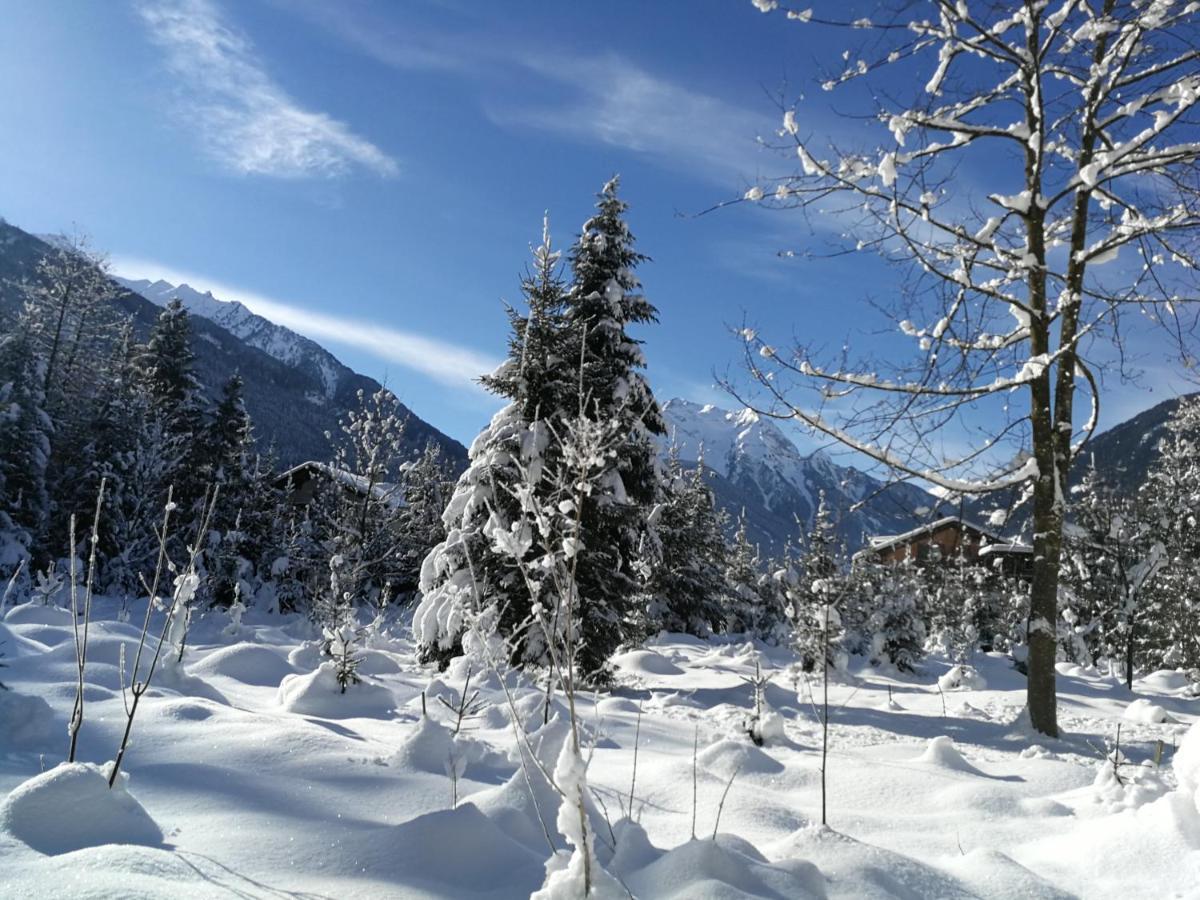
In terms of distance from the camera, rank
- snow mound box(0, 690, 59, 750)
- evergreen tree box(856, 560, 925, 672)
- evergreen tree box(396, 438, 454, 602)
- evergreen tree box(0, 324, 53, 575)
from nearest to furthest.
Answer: snow mound box(0, 690, 59, 750), evergreen tree box(856, 560, 925, 672), evergreen tree box(0, 324, 53, 575), evergreen tree box(396, 438, 454, 602)

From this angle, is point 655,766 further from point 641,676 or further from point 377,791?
point 641,676

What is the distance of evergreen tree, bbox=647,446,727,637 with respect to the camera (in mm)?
23703

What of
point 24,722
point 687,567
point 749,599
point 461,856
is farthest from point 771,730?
point 749,599

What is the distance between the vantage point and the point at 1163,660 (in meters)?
20.6

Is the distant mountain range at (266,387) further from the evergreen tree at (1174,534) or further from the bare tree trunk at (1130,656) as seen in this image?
the bare tree trunk at (1130,656)

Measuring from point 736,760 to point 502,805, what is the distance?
3107 millimetres

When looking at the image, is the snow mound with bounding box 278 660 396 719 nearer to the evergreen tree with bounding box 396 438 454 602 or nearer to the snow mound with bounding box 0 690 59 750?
the snow mound with bounding box 0 690 59 750

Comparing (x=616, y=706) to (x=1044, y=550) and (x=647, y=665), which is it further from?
(x=647, y=665)

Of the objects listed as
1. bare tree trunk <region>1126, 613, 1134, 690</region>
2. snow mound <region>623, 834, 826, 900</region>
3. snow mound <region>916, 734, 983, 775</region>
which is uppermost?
bare tree trunk <region>1126, 613, 1134, 690</region>

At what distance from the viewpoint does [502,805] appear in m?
3.44

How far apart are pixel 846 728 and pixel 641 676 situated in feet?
17.6

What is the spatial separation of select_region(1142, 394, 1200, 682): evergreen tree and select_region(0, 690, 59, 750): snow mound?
21.2 meters

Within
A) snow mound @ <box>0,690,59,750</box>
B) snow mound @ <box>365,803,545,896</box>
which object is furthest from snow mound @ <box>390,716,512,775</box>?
snow mound @ <box>0,690,59,750</box>

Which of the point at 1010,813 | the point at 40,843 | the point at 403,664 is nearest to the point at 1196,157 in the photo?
the point at 1010,813
